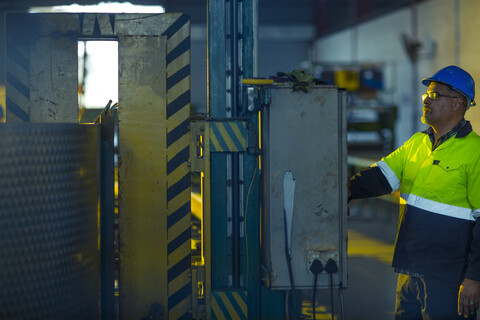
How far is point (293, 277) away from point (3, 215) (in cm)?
159

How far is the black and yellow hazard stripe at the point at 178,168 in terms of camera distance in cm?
375

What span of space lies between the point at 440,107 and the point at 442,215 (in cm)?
65

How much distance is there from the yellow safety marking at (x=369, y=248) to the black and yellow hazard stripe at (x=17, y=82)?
6106 millimetres

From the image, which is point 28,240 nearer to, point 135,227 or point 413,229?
point 135,227

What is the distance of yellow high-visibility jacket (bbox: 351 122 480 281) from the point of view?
3.76 metres

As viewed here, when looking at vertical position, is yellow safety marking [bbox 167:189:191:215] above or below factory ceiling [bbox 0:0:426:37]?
below

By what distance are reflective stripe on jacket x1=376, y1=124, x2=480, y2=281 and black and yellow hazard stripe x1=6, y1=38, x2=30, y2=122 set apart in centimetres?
234

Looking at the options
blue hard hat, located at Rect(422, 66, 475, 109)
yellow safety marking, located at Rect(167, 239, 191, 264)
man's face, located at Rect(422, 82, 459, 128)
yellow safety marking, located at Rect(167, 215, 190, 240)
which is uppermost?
blue hard hat, located at Rect(422, 66, 475, 109)

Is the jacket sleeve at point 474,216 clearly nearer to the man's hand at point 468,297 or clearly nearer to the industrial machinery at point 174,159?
the man's hand at point 468,297

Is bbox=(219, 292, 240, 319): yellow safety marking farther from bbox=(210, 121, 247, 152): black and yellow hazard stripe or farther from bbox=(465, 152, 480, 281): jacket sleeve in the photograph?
bbox=(465, 152, 480, 281): jacket sleeve

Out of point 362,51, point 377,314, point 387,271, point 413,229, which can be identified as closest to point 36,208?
point 413,229

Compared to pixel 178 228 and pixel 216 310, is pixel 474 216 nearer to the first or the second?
pixel 216 310

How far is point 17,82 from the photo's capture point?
12.3 ft

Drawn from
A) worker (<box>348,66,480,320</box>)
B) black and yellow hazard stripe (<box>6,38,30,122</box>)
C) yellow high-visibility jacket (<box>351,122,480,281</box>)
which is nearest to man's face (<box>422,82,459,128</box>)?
worker (<box>348,66,480,320</box>)
